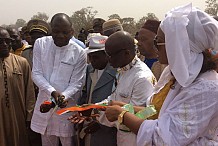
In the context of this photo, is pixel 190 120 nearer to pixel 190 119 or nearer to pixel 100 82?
pixel 190 119

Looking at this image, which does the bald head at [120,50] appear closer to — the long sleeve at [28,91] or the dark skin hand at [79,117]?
the dark skin hand at [79,117]

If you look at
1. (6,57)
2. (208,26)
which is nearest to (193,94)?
(208,26)

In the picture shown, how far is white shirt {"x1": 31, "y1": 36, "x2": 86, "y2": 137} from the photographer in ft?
11.9

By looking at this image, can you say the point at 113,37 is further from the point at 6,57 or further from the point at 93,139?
the point at 6,57

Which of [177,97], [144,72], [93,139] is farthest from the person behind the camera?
[93,139]

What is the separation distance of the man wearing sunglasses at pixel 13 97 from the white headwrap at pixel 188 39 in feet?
8.98

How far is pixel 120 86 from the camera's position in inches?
109

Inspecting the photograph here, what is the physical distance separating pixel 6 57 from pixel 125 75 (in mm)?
1961

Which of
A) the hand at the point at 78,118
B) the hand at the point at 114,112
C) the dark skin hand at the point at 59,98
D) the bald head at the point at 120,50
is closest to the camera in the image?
the hand at the point at 114,112

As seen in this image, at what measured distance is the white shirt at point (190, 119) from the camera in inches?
66.1

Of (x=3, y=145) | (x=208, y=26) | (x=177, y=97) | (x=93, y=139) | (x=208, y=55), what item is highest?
(x=208, y=26)

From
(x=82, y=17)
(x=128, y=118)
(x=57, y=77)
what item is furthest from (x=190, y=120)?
(x=82, y=17)

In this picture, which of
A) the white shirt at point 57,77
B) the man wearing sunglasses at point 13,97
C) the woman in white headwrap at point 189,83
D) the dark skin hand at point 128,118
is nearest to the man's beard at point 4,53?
the man wearing sunglasses at point 13,97

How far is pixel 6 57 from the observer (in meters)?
3.95
